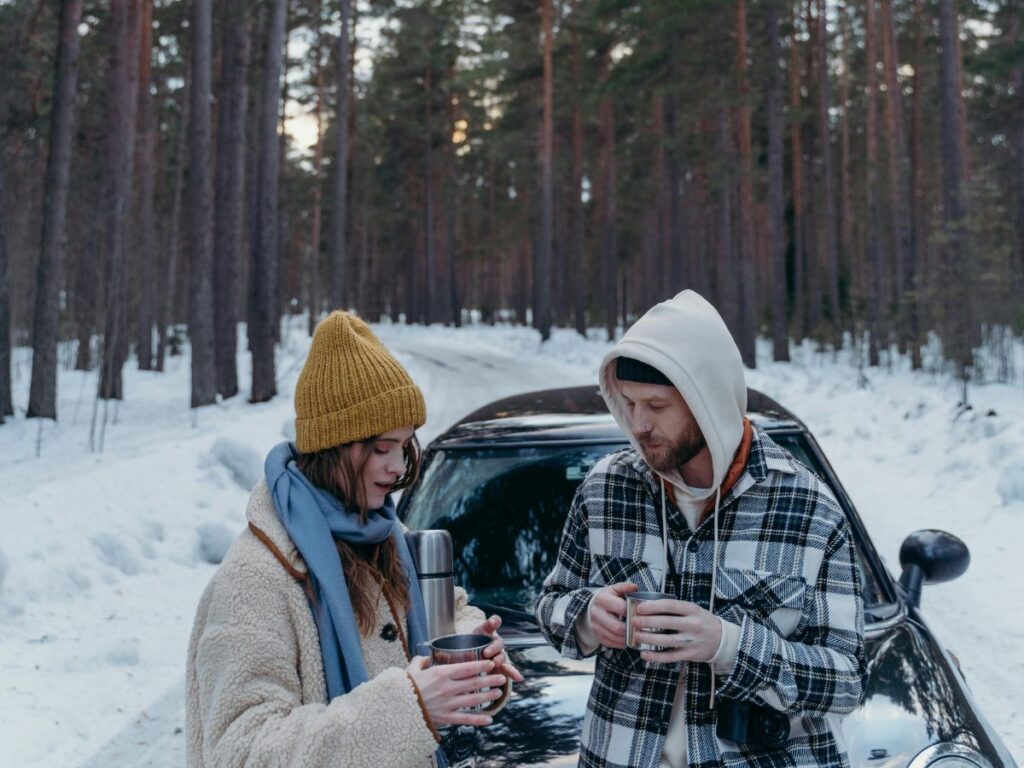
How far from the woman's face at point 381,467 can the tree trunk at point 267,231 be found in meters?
17.1

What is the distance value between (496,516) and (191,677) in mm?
1934

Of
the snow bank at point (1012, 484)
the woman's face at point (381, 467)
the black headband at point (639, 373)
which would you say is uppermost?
the black headband at point (639, 373)

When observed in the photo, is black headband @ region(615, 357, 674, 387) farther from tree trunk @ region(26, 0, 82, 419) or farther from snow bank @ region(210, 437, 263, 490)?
tree trunk @ region(26, 0, 82, 419)

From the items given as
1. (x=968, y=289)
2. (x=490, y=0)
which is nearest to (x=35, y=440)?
(x=968, y=289)

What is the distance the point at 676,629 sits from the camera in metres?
1.80

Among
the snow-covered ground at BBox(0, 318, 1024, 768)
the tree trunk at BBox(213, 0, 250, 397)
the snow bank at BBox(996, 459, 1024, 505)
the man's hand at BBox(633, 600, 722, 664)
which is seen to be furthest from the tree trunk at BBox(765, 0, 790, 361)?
the man's hand at BBox(633, 600, 722, 664)

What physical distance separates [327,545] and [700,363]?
84cm

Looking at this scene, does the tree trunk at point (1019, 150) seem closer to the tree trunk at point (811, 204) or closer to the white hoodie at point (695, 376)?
the tree trunk at point (811, 204)

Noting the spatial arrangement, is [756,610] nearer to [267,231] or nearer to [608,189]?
[267,231]

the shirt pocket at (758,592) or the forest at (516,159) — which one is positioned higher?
the forest at (516,159)

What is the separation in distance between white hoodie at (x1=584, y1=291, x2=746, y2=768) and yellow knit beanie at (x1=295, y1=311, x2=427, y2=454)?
0.49 metres

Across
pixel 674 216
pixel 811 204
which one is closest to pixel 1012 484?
pixel 674 216

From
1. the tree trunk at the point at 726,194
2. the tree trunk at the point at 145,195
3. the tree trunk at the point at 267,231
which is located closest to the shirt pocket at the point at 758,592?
the tree trunk at the point at 267,231

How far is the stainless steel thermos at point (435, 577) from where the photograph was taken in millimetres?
2123
